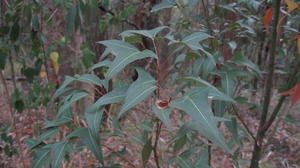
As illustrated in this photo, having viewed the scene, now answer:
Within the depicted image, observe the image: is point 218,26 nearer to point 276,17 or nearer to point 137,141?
point 276,17

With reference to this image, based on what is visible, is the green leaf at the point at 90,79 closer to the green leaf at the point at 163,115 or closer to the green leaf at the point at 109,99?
the green leaf at the point at 109,99

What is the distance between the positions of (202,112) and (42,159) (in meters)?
0.46

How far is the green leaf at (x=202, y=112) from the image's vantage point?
414 millimetres

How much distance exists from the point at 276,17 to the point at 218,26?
1.86ft

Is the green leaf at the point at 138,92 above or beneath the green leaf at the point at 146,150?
above

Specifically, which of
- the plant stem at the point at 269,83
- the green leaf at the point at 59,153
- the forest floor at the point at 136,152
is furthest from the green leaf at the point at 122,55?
the forest floor at the point at 136,152

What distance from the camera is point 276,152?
7.66ft

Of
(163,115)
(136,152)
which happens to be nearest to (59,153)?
(163,115)

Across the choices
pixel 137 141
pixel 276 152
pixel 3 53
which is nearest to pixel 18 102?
pixel 3 53

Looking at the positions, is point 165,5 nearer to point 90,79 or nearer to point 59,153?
point 90,79

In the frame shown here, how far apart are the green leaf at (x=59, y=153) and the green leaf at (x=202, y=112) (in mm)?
312

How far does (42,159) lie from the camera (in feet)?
2.23

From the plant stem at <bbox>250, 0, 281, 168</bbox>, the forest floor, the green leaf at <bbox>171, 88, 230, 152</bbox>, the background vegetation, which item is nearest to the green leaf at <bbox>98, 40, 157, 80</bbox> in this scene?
the background vegetation

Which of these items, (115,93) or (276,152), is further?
(276,152)
